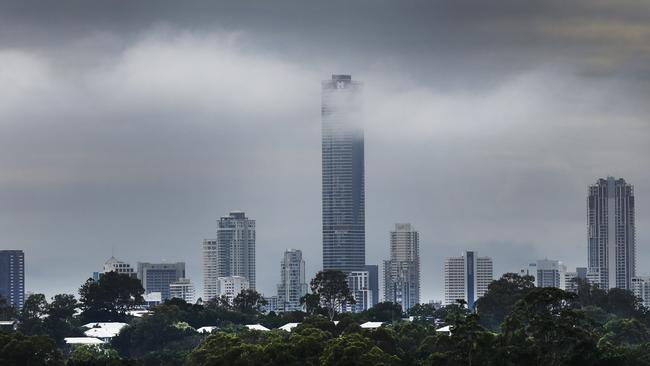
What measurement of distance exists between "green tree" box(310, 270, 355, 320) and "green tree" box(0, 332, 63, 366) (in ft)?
299

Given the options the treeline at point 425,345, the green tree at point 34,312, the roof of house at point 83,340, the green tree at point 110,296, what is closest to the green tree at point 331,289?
the green tree at point 110,296

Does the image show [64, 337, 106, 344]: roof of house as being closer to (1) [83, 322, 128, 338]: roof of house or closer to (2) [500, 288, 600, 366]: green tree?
(1) [83, 322, 128, 338]: roof of house

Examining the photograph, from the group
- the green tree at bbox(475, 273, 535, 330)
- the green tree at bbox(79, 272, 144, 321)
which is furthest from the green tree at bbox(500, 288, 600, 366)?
the green tree at bbox(79, 272, 144, 321)

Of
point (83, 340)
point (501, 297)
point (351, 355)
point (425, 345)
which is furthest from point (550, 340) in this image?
point (501, 297)

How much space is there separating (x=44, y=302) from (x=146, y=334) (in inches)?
1164

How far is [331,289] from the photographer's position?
196m

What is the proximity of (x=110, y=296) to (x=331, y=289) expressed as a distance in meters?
26.2

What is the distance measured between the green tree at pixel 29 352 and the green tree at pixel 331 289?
9117 centimetres

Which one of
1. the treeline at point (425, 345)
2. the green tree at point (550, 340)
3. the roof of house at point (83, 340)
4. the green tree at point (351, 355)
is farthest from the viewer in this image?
the roof of house at point (83, 340)

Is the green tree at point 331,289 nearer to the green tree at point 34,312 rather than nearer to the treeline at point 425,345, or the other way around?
the green tree at point 34,312

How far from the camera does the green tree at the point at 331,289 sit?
196 meters

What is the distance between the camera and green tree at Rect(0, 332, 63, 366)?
103000 millimetres

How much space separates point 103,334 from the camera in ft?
561

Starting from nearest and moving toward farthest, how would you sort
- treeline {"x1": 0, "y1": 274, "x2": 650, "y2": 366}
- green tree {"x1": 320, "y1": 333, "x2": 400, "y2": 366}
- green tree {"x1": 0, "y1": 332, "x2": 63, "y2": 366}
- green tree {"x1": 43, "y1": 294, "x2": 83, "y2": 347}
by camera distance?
treeline {"x1": 0, "y1": 274, "x2": 650, "y2": 366} → green tree {"x1": 320, "y1": 333, "x2": 400, "y2": 366} → green tree {"x1": 0, "y1": 332, "x2": 63, "y2": 366} → green tree {"x1": 43, "y1": 294, "x2": 83, "y2": 347}
